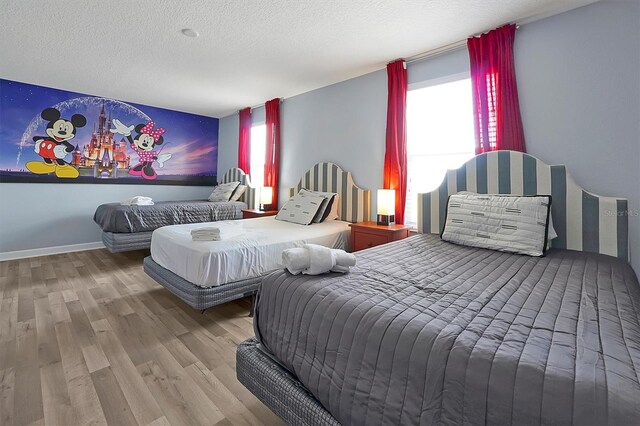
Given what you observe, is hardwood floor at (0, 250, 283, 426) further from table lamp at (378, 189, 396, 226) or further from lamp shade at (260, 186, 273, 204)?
lamp shade at (260, 186, 273, 204)

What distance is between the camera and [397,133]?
3133 millimetres

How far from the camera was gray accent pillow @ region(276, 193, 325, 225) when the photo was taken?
11.3 feet

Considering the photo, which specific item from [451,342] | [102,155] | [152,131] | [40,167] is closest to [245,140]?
[152,131]

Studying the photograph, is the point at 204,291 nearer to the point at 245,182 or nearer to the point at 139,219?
Answer: the point at 139,219

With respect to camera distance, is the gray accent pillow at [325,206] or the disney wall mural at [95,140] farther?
the disney wall mural at [95,140]

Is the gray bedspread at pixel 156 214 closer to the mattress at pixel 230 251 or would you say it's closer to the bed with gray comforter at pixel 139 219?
the bed with gray comforter at pixel 139 219

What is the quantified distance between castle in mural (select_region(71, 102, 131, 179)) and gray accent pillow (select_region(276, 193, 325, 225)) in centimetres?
327

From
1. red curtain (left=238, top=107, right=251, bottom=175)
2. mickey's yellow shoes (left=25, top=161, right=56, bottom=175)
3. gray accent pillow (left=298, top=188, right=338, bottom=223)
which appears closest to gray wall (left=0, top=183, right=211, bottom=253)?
mickey's yellow shoes (left=25, top=161, right=56, bottom=175)

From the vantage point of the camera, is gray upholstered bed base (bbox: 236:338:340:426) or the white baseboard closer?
gray upholstered bed base (bbox: 236:338:340:426)

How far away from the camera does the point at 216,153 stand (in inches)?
243

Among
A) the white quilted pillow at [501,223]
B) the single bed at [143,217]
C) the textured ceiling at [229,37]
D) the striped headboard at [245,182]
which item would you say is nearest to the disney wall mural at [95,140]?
the textured ceiling at [229,37]

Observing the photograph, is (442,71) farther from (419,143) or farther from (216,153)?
(216,153)

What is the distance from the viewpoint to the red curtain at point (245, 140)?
530 cm

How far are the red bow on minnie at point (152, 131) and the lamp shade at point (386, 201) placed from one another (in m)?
4.42
